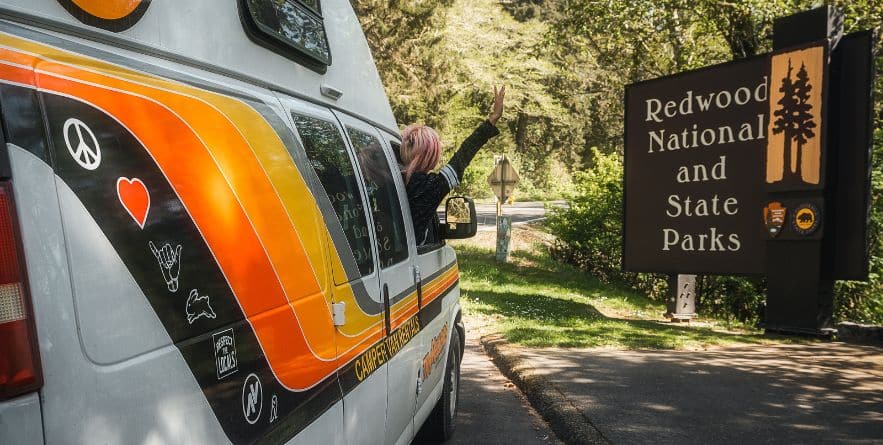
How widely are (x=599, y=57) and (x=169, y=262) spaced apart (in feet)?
68.2

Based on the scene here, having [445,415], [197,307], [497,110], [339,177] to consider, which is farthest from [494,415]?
[197,307]

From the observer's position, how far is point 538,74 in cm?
2261

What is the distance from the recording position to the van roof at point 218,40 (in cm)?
160

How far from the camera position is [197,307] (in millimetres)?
1773

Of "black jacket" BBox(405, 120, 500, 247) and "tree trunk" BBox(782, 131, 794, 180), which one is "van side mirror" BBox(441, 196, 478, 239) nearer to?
"black jacket" BBox(405, 120, 500, 247)

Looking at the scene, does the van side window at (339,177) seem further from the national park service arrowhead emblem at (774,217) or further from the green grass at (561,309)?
the green grass at (561,309)

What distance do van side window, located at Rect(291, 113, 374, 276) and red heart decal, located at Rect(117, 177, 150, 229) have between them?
1.03 metres

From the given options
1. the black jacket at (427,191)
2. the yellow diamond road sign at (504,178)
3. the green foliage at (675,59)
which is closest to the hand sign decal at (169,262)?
the black jacket at (427,191)

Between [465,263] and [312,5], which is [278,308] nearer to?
[312,5]

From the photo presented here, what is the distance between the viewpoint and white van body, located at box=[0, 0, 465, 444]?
4.48 ft

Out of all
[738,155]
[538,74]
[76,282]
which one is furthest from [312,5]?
[538,74]

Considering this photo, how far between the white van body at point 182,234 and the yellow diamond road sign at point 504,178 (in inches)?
598

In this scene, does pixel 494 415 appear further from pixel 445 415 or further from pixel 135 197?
pixel 135 197

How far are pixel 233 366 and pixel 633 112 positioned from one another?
7327mm
